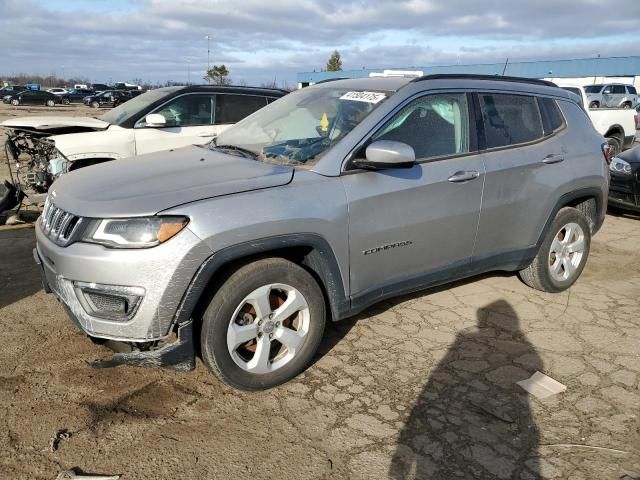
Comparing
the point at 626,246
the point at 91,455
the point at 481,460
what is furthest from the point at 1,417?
the point at 626,246

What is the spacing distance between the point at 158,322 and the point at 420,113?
7.14ft

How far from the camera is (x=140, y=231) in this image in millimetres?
2688

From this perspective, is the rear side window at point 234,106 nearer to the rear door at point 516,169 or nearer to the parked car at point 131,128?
the parked car at point 131,128

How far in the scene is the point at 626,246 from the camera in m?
6.46

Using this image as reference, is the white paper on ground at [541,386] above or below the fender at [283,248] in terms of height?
below

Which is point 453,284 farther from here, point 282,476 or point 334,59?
point 334,59

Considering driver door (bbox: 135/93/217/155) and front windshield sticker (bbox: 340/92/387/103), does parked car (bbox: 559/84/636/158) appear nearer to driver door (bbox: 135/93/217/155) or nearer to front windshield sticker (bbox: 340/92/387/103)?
driver door (bbox: 135/93/217/155)

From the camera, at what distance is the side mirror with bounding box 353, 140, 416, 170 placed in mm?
3111

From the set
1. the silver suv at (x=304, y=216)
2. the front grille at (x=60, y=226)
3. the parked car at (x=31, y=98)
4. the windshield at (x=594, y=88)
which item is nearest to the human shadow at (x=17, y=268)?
the silver suv at (x=304, y=216)

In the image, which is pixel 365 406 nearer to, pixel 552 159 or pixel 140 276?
pixel 140 276

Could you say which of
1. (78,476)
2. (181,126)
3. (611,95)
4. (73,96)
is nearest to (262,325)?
(78,476)

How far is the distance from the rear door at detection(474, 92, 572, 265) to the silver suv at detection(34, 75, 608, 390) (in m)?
0.01

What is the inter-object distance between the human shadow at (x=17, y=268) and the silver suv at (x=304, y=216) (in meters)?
1.42

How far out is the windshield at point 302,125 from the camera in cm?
343
